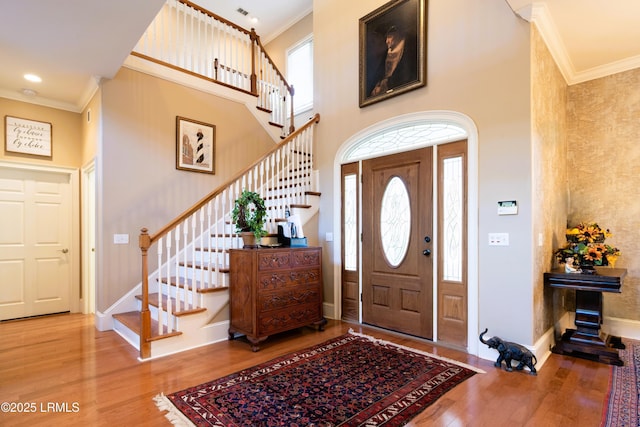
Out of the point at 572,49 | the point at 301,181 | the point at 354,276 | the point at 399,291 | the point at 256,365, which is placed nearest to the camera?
the point at 256,365

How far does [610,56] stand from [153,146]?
5874 mm

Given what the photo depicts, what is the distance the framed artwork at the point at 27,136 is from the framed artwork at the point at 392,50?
4.63 m

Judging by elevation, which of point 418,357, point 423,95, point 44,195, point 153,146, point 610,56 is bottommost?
point 418,357

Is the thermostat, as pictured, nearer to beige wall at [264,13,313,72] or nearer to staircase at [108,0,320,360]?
staircase at [108,0,320,360]

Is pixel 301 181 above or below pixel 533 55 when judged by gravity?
below

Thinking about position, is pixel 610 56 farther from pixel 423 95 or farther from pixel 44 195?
pixel 44 195

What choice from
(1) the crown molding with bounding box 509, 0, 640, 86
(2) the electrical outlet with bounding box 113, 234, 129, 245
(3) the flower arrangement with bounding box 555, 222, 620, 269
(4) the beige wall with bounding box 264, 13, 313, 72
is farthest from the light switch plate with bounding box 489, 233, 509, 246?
(4) the beige wall with bounding box 264, 13, 313, 72

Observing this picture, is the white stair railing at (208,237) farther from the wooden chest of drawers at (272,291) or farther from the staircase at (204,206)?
the wooden chest of drawers at (272,291)

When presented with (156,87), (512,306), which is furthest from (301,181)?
(512,306)

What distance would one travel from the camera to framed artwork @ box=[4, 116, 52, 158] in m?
4.34

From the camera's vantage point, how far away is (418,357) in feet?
10.0

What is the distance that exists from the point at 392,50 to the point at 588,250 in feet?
10.3

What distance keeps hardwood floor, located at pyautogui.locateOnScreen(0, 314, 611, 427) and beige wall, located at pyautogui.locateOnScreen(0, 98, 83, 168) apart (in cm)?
244

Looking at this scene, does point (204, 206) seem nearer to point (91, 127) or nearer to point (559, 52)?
point (91, 127)
